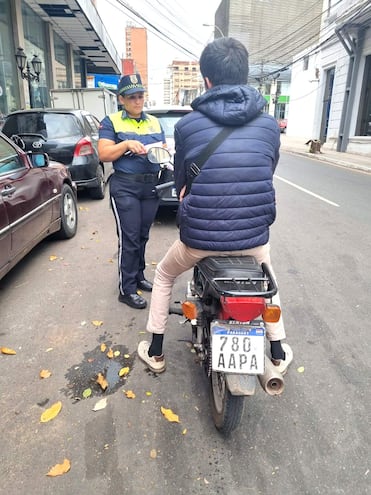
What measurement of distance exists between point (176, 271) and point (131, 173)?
1.24m

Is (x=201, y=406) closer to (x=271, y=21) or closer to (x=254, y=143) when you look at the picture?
(x=254, y=143)

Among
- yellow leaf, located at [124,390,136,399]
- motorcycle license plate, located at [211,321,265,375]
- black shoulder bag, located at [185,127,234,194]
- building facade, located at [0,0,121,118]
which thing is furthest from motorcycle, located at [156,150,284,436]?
building facade, located at [0,0,121,118]

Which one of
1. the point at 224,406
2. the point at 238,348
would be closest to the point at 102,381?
the point at 224,406

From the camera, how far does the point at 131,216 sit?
3562 mm

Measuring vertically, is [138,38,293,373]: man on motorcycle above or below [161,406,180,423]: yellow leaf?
above

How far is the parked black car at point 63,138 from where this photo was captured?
7.50 m

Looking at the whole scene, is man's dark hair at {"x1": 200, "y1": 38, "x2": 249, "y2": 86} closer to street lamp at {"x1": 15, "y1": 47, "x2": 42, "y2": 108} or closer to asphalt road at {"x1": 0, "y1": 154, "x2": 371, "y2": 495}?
asphalt road at {"x1": 0, "y1": 154, "x2": 371, "y2": 495}

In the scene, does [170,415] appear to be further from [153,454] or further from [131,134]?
[131,134]

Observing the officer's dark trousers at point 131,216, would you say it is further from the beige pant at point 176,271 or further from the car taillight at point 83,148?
the car taillight at point 83,148

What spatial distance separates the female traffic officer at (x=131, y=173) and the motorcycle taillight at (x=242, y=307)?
168 cm

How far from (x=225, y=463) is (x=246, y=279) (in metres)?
0.97

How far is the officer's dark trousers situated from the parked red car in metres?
1.03

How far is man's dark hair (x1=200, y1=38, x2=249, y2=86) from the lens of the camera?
2.09m

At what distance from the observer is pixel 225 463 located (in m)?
2.12
